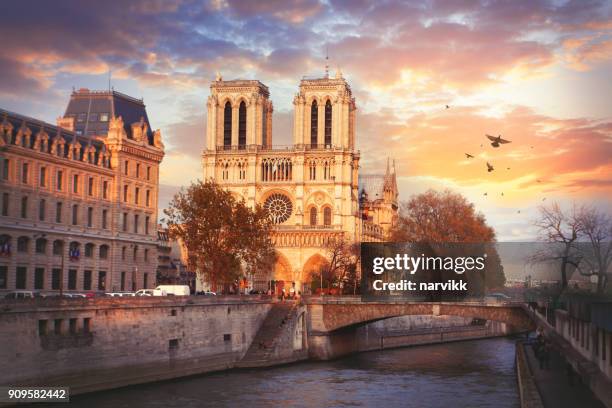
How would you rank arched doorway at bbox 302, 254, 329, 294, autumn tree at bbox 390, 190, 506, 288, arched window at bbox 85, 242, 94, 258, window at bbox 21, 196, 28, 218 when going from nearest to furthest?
window at bbox 21, 196, 28, 218, arched window at bbox 85, 242, 94, 258, autumn tree at bbox 390, 190, 506, 288, arched doorway at bbox 302, 254, 329, 294

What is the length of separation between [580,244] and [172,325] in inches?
1057

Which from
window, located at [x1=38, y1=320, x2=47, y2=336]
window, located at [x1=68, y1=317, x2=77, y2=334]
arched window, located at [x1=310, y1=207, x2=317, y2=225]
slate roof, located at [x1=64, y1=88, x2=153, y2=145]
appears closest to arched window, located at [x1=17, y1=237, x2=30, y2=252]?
slate roof, located at [x1=64, y1=88, x2=153, y2=145]

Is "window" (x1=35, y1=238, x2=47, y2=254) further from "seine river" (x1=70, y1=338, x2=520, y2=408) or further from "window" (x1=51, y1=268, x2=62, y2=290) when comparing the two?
"seine river" (x1=70, y1=338, x2=520, y2=408)

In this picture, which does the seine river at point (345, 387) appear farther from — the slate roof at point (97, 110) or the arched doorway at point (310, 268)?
the arched doorway at point (310, 268)

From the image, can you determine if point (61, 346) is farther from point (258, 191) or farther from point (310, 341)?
point (258, 191)

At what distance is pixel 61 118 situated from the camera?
90.2 metres

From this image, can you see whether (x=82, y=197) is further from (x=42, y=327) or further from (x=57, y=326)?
(x=42, y=327)

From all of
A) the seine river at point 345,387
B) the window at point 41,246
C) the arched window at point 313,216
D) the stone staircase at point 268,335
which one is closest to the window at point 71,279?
the window at point 41,246

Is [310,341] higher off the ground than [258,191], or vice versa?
[258,191]

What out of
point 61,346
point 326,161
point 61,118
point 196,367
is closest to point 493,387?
point 196,367

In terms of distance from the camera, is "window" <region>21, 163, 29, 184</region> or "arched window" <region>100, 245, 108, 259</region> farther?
"arched window" <region>100, 245, 108, 259</region>

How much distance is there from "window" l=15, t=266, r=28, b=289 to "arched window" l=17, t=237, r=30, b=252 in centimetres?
139

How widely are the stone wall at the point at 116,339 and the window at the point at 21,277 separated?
1676 cm

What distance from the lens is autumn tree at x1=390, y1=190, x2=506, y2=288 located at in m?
105
